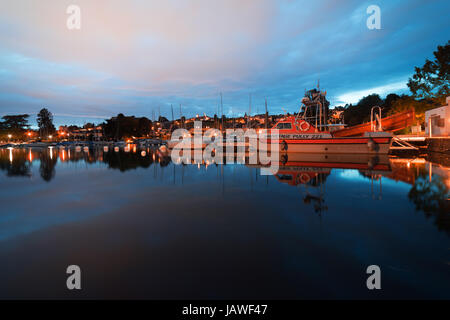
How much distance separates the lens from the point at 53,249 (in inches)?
183

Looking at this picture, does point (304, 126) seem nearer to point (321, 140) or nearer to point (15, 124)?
point (321, 140)

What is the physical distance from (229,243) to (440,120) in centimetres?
3799

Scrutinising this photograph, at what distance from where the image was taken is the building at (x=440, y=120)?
26812 millimetres

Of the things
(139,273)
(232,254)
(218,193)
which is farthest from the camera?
(218,193)

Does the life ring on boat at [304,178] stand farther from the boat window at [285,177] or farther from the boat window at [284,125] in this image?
the boat window at [284,125]

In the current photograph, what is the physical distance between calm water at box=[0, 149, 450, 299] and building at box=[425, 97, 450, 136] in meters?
24.6

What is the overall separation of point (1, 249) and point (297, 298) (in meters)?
5.65

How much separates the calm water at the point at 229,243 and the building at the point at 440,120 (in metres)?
24.6

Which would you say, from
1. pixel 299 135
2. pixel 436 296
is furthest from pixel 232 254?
pixel 299 135

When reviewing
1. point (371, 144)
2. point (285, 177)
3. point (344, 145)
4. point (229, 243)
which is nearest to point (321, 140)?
point (344, 145)

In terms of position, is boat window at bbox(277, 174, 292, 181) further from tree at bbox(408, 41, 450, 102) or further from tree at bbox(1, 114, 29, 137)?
tree at bbox(1, 114, 29, 137)

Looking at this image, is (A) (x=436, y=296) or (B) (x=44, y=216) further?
(B) (x=44, y=216)

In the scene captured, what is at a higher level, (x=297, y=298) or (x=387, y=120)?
(x=387, y=120)

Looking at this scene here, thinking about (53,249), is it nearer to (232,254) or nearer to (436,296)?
(232,254)
